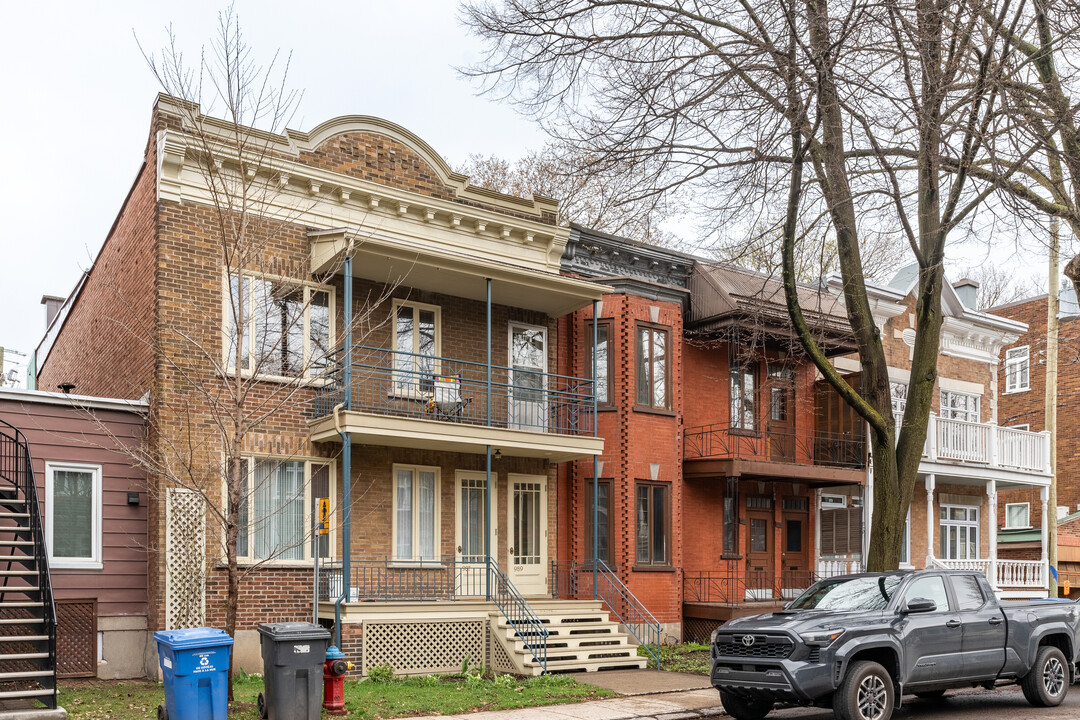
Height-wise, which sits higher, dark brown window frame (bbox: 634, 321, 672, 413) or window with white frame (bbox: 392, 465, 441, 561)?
dark brown window frame (bbox: 634, 321, 672, 413)

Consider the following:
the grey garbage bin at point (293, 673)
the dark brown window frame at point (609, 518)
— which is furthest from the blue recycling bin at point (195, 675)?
the dark brown window frame at point (609, 518)

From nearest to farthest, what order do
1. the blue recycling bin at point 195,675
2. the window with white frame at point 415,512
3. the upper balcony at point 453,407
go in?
1. the blue recycling bin at point 195,675
2. the upper balcony at point 453,407
3. the window with white frame at point 415,512

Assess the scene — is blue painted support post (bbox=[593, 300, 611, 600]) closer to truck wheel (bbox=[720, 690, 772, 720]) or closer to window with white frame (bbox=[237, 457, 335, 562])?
window with white frame (bbox=[237, 457, 335, 562])

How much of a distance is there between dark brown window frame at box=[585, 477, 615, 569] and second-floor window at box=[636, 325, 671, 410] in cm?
175

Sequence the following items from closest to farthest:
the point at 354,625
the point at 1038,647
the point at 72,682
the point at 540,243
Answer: the point at 1038,647 → the point at 72,682 → the point at 354,625 → the point at 540,243

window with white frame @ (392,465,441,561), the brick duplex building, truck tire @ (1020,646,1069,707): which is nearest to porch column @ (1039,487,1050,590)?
the brick duplex building

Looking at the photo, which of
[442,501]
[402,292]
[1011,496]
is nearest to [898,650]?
[442,501]

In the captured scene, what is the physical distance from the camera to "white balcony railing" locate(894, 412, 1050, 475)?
1019 inches

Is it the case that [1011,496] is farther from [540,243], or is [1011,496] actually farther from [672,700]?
[672,700]

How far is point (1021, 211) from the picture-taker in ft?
45.7

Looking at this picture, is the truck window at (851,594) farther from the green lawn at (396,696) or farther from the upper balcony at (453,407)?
the upper balcony at (453,407)

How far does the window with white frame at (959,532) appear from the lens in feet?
92.6

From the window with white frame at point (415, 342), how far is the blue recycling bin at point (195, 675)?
24.5 feet

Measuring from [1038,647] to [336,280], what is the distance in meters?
12.1
